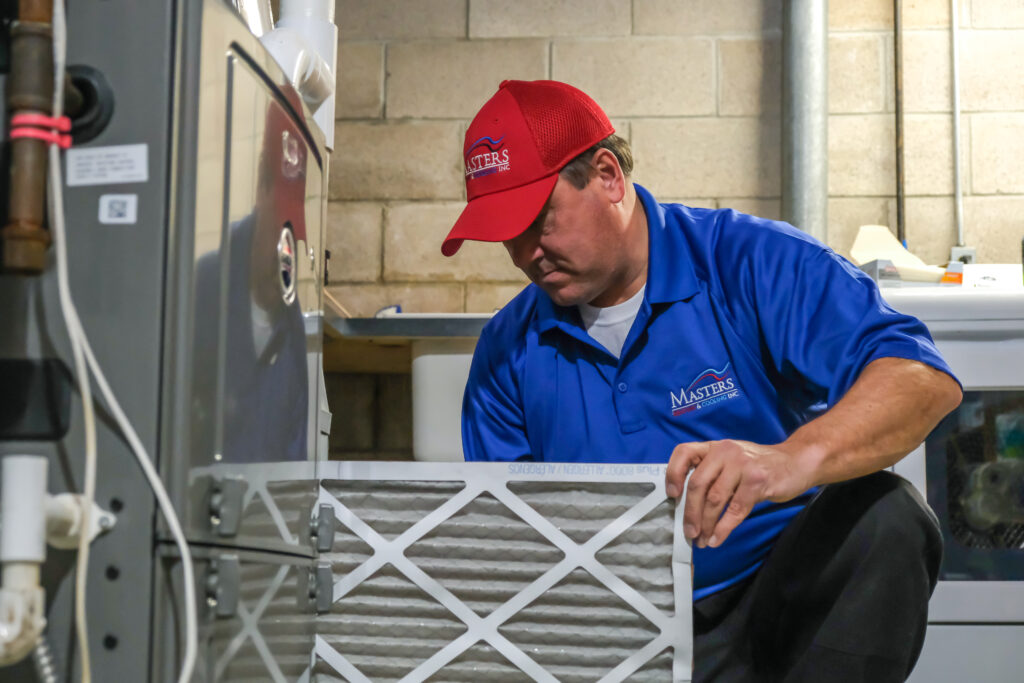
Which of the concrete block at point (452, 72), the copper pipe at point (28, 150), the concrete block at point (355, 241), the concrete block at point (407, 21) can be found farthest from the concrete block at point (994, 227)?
the copper pipe at point (28, 150)

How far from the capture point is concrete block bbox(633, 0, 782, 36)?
89.7 inches

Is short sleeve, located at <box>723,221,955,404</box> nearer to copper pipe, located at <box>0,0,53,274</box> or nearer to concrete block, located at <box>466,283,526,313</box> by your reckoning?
copper pipe, located at <box>0,0,53,274</box>

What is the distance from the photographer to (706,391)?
116cm

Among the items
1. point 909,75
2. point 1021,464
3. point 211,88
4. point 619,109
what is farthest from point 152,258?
point 909,75

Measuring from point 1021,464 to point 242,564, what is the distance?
57.6 inches

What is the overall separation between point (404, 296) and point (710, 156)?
830mm

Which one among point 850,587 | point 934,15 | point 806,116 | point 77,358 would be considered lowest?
point 850,587

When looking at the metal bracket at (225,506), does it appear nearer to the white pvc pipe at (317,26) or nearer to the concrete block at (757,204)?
the white pvc pipe at (317,26)

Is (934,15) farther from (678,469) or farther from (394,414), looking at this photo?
(678,469)

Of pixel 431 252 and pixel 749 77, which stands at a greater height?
pixel 749 77

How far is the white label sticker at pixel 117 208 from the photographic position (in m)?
0.62

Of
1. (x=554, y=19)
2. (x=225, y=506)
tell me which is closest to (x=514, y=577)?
(x=225, y=506)

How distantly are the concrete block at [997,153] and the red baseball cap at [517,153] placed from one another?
4.74ft

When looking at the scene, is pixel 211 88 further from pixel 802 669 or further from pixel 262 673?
pixel 802 669
